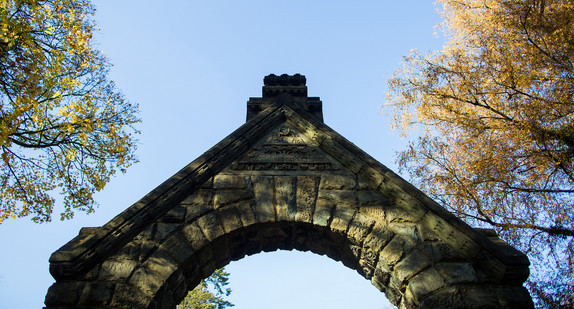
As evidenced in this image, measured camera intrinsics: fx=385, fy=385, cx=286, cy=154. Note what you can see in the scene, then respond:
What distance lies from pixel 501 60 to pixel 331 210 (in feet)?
25.8

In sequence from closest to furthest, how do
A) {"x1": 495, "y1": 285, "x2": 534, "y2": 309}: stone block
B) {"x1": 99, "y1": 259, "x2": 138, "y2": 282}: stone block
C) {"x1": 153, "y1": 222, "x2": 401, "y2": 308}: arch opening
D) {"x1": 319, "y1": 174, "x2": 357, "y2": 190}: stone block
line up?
{"x1": 495, "y1": 285, "x2": 534, "y2": 309}: stone block
{"x1": 99, "y1": 259, "x2": 138, "y2": 282}: stone block
{"x1": 153, "y1": 222, "x2": 401, "y2": 308}: arch opening
{"x1": 319, "y1": 174, "x2": 357, "y2": 190}: stone block

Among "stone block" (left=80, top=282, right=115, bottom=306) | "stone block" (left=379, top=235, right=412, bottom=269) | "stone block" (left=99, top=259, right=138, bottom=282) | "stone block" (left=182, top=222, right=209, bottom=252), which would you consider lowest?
"stone block" (left=80, top=282, right=115, bottom=306)

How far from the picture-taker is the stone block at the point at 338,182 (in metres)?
5.01

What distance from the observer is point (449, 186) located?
9844 millimetres

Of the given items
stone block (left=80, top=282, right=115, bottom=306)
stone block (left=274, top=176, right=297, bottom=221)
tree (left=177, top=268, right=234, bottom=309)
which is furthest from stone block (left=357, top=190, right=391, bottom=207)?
tree (left=177, top=268, right=234, bottom=309)

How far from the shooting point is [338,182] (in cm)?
507

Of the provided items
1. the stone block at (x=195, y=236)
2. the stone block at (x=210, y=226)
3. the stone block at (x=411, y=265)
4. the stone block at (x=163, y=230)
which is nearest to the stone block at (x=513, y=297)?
the stone block at (x=411, y=265)

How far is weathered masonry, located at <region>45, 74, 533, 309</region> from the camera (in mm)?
4004

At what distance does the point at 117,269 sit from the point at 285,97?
142 inches

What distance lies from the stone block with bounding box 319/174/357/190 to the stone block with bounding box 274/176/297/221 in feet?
1.24

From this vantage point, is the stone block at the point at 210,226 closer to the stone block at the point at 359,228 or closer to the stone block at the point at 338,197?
the stone block at the point at 338,197

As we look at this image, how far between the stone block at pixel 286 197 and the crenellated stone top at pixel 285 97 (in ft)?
5.15

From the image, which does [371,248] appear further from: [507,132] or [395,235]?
[507,132]

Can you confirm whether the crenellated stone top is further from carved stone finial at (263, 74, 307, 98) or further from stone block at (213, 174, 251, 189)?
stone block at (213, 174, 251, 189)
